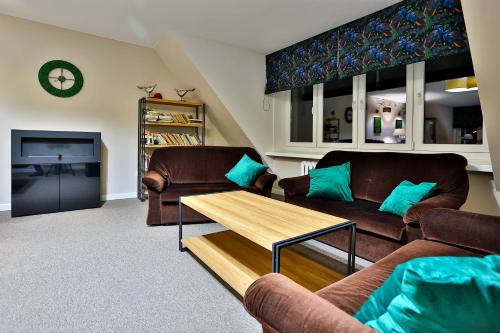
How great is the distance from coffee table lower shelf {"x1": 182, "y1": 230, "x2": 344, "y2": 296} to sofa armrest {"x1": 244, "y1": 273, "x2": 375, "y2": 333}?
36.2 inches

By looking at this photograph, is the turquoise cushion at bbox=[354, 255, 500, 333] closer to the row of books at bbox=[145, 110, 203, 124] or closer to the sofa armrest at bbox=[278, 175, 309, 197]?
the sofa armrest at bbox=[278, 175, 309, 197]

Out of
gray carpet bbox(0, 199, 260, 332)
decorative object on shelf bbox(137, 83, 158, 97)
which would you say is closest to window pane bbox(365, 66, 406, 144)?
gray carpet bbox(0, 199, 260, 332)

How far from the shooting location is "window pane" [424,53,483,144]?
2.72 metres

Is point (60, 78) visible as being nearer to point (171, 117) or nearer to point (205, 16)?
point (171, 117)

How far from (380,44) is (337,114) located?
1.10 m

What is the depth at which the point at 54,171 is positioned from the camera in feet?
12.1

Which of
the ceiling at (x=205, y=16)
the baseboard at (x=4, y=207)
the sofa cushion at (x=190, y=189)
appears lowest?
the baseboard at (x=4, y=207)

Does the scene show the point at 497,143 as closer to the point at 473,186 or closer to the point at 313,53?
the point at 473,186

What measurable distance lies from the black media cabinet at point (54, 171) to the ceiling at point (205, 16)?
4.74 ft

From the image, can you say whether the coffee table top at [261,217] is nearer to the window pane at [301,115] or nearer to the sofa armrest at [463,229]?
the sofa armrest at [463,229]

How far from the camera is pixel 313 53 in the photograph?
3846 millimetres

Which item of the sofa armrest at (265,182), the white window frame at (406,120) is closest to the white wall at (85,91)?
the sofa armrest at (265,182)

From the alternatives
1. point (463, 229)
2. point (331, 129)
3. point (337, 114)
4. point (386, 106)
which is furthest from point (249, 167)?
point (463, 229)

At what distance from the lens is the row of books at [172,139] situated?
14.4ft
